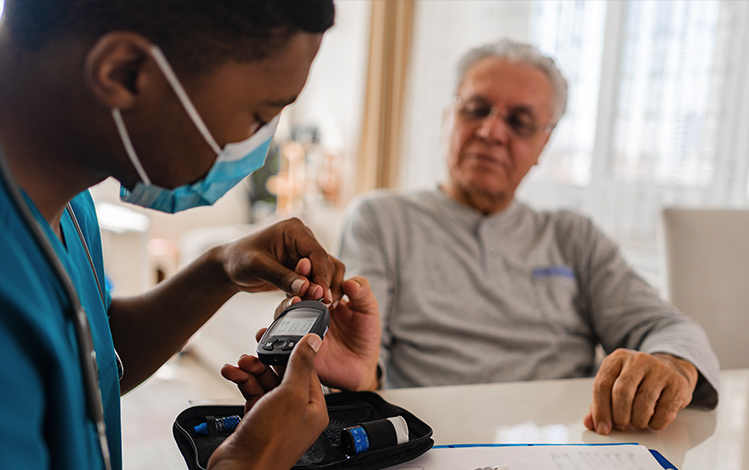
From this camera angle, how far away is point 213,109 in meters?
0.49

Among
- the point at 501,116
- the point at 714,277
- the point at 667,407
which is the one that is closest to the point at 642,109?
the point at 714,277

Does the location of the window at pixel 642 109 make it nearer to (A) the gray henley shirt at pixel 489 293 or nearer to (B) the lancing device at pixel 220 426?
(A) the gray henley shirt at pixel 489 293

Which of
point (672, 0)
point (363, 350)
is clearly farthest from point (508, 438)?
point (672, 0)

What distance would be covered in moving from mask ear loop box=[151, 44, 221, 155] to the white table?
1.62 ft

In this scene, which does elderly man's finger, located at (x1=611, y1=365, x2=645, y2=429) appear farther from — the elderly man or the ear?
the ear

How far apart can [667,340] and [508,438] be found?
1.59 ft

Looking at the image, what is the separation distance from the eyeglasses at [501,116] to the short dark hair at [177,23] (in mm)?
1076

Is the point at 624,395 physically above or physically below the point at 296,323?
below

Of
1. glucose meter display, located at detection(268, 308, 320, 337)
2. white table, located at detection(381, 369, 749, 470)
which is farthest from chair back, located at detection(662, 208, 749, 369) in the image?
glucose meter display, located at detection(268, 308, 320, 337)

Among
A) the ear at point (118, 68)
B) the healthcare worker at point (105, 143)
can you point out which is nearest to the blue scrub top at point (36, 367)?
the healthcare worker at point (105, 143)

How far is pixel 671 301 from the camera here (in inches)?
59.9

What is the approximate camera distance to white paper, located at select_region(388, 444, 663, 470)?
2.20ft

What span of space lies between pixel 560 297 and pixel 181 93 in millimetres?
1147

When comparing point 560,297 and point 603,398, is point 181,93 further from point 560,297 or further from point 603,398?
point 560,297
